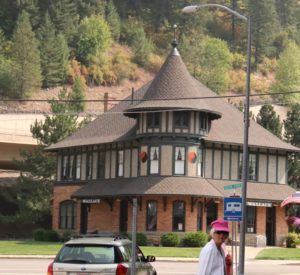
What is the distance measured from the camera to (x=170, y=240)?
5266 cm

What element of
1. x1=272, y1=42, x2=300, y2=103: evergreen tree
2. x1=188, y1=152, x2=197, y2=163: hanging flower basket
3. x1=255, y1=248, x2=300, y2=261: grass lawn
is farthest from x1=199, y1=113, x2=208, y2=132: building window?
x1=272, y1=42, x2=300, y2=103: evergreen tree

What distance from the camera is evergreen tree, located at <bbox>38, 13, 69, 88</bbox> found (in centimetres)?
14288

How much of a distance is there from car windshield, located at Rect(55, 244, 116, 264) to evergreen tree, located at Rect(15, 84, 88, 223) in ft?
155

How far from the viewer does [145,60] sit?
166500 mm

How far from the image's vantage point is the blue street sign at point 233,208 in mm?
26781

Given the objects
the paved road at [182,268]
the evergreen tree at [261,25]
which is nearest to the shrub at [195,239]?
the paved road at [182,268]

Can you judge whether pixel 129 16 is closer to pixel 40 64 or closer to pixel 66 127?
pixel 40 64

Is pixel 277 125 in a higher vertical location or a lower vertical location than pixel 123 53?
lower

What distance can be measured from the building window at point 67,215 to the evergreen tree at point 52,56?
8063 cm

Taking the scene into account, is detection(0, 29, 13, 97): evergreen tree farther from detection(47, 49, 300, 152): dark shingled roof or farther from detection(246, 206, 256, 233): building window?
detection(246, 206, 256, 233): building window

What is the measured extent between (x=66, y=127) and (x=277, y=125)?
16758 mm

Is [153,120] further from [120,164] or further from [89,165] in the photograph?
[89,165]

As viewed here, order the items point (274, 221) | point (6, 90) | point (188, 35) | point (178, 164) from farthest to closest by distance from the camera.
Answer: point (188, 35) < point (6, 90) < point (274, 221) < point (178, 164)

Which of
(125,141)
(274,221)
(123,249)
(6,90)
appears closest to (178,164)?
(125,141)
